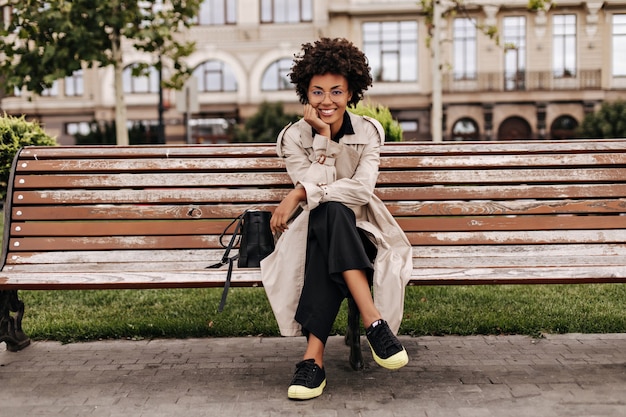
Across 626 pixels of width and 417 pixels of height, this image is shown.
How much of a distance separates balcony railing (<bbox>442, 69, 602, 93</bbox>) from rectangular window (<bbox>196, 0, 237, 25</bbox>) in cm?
1084

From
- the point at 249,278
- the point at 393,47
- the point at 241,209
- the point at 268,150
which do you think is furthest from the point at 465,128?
the point at 249,278

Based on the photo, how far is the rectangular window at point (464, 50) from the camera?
34500mm

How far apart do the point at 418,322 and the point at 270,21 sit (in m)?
32.1

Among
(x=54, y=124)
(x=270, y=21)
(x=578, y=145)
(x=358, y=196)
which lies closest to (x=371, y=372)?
(x=358, y=196)

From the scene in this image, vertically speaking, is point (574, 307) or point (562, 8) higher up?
point (562, 8)

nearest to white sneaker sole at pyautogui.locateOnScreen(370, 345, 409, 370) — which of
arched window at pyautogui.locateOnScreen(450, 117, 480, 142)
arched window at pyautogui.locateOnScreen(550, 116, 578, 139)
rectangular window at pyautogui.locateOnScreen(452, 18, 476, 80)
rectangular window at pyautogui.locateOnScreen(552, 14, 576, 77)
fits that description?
arched window at pyautogui.locateOnScreen(450, 117, 480, 142)

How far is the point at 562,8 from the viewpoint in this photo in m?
34.2

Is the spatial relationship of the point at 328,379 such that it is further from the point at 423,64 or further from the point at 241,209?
the point at 423,64

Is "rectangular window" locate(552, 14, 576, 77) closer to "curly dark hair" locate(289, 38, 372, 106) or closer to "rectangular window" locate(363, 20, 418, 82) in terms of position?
"rectangular window" locate(363, 20, 418, 82)

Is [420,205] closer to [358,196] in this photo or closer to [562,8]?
[358,196]

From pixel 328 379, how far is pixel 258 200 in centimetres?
117

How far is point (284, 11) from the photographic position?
35.5 metres

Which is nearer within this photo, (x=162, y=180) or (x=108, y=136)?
(x=162, y=180)

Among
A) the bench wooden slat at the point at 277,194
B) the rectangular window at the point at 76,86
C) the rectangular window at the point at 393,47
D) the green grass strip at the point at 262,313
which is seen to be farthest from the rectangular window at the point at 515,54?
the bench wooden slat at the point at 277,194
